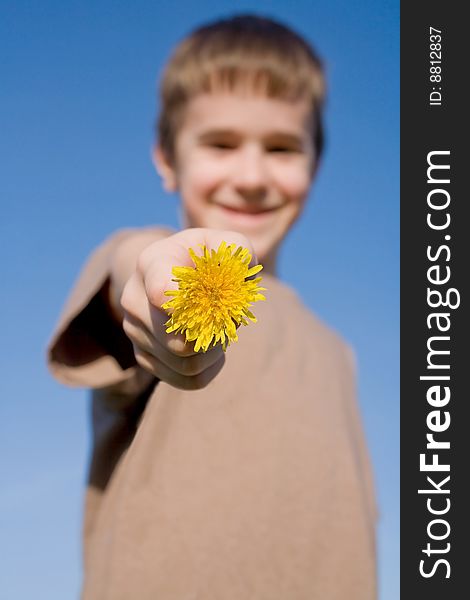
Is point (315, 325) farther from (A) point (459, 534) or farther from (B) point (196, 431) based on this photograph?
(A) point (459, 534)

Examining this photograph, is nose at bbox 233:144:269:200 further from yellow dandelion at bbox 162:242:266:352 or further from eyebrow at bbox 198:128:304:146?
yellow dandelion at bbox 162:242:266:352

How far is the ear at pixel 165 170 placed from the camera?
116 cm

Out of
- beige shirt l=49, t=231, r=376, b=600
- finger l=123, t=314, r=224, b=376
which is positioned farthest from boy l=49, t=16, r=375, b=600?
finger l=123, t=314, r=224, b=376

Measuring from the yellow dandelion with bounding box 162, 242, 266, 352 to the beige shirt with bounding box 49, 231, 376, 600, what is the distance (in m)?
0.44

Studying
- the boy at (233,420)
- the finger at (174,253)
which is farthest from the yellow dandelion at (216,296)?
the boy at (233,420)

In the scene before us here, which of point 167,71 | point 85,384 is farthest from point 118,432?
point 167,71

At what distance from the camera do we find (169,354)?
0.44 meters

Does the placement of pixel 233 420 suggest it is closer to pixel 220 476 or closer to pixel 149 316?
pixel 220 476

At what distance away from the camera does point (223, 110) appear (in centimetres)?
99

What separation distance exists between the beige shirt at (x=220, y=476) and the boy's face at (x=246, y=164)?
6.7 inches

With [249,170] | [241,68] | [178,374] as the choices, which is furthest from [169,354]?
[241,68]

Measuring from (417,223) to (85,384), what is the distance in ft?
2.52

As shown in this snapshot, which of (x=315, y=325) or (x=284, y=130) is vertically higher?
(x=284, y=130)

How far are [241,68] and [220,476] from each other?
1.86 ft
